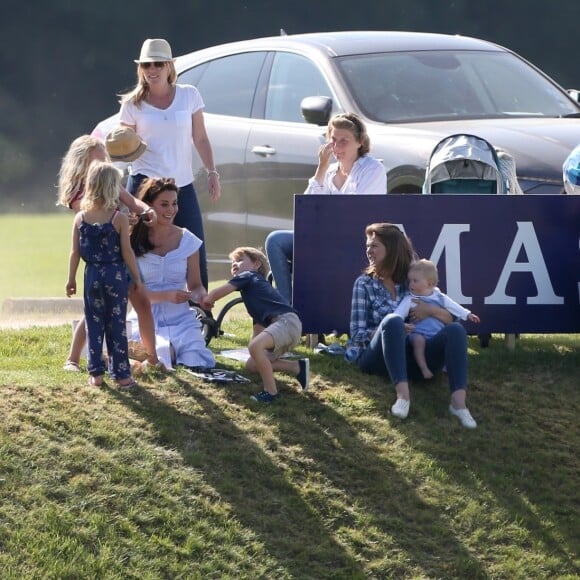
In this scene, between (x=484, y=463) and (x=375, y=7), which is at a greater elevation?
(x=375, y=7)

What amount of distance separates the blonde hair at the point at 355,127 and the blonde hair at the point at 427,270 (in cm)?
105

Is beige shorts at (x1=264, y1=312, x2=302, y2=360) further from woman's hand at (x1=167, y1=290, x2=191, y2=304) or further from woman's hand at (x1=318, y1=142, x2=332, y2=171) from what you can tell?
woman's hand at (x1=318, y1=142, x2=332, y2=171)

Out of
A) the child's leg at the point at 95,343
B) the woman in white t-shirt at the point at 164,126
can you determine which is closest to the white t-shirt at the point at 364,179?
the woman in white t-shirt at the point at 164,126

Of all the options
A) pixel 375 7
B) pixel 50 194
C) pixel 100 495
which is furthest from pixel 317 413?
pixel 375 7

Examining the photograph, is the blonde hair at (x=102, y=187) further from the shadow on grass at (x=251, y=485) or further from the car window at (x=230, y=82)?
the car window at (x=230, y=82)

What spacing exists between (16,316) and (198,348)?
122 inches

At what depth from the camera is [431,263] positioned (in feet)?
26.6

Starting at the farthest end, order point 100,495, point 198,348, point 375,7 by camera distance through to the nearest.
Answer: point 375,7 < point 198,348 < point 100,495

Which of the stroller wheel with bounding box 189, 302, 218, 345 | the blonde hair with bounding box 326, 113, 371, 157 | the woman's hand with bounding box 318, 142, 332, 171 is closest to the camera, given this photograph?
the stroller wheel with bounding box 189, 302, 218, 345

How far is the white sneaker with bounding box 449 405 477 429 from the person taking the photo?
7.71 m

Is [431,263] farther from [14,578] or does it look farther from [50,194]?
[50,194]

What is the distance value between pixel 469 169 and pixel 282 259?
1203 mm

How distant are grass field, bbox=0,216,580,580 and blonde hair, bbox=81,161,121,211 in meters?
0.89

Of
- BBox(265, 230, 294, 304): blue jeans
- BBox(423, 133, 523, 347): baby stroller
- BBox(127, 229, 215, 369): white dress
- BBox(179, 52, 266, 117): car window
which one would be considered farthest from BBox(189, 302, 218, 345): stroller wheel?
BBox(179, 52, 266, 117): car window
